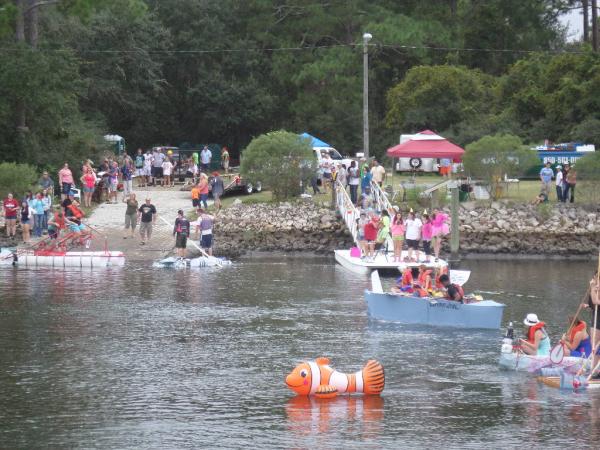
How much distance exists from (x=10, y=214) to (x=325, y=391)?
24640 millimetres

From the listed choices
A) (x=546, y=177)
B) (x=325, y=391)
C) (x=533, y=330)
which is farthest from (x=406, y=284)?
(x=546, y=177)

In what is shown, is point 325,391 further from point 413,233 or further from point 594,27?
point 594,27

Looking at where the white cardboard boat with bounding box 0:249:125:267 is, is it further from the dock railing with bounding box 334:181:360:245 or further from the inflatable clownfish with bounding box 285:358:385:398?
the inflatable clownfish with bounding box 285:358:385:398

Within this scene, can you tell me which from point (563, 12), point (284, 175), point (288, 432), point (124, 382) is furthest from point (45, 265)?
point (563, 12)

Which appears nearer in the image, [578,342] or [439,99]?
[578,342]

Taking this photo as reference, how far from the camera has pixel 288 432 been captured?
20453 millimetres

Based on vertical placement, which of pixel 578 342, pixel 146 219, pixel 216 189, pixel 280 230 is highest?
pixel 216 189

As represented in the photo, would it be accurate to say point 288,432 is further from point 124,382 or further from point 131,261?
point 131,261

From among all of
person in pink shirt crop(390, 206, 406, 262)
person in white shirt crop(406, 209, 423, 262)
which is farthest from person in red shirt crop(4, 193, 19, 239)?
person in white shirt crop(406, 209, 423, 262)

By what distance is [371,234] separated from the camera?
40.0 meters

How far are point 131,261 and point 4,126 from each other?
14.3 m

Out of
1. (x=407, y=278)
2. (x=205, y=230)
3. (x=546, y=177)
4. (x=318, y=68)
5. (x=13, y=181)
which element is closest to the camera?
(x=407, y=278)

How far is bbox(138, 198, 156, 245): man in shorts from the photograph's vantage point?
43.4 meters

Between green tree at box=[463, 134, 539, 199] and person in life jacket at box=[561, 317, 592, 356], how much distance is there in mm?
24228
